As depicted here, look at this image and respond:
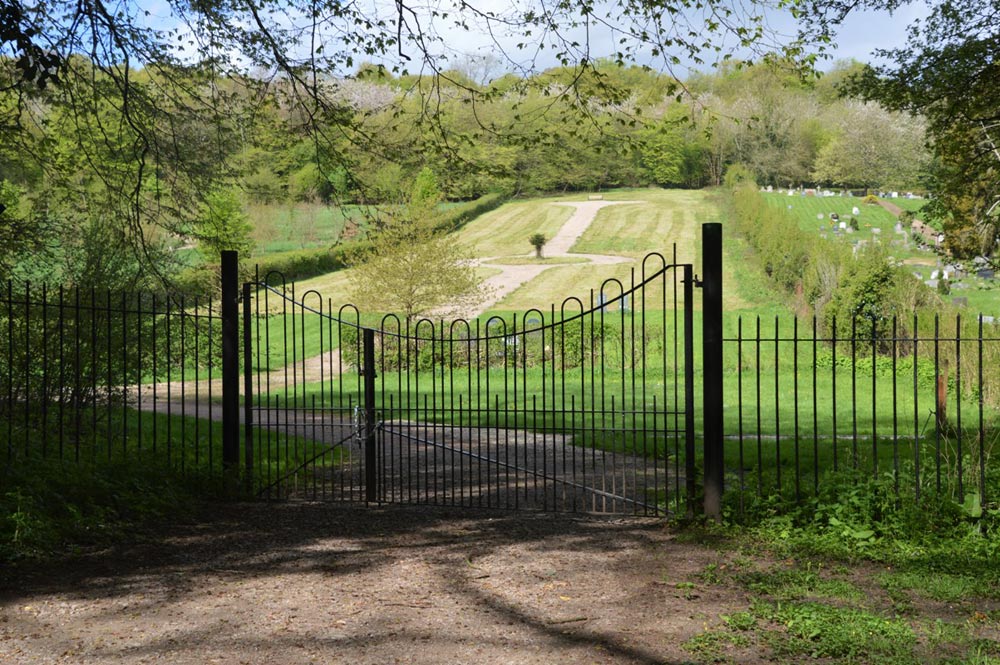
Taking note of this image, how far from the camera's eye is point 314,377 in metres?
25.1

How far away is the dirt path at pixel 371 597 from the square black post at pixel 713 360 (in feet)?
2.06

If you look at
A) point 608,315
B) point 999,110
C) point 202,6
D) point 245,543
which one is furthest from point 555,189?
point 245,543

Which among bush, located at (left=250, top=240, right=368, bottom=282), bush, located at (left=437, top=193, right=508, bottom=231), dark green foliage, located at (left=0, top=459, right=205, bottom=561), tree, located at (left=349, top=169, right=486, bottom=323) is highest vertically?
bush, located at (left=437, top=193, right=508, bottom=231)

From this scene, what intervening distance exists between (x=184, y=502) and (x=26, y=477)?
55.7 inches

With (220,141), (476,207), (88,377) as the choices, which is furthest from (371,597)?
(476,207)

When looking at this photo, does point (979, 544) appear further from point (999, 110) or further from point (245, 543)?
point (999, 110)

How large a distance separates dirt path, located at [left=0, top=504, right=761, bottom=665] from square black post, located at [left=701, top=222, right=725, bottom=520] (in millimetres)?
628

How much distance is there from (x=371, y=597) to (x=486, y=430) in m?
8.84

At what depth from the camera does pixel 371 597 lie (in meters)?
6.04

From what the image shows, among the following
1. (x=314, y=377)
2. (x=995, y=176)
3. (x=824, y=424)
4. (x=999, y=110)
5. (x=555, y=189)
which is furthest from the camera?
(x=555, y=189)

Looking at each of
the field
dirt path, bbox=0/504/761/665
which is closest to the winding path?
the field

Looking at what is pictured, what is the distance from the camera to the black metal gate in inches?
322

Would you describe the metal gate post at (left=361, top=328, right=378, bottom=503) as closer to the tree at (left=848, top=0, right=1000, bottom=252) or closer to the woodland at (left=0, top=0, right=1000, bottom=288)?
the woodland at (left=0, top=0, right=1000, bottom=288)

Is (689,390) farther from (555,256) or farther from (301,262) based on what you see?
(555,256)
